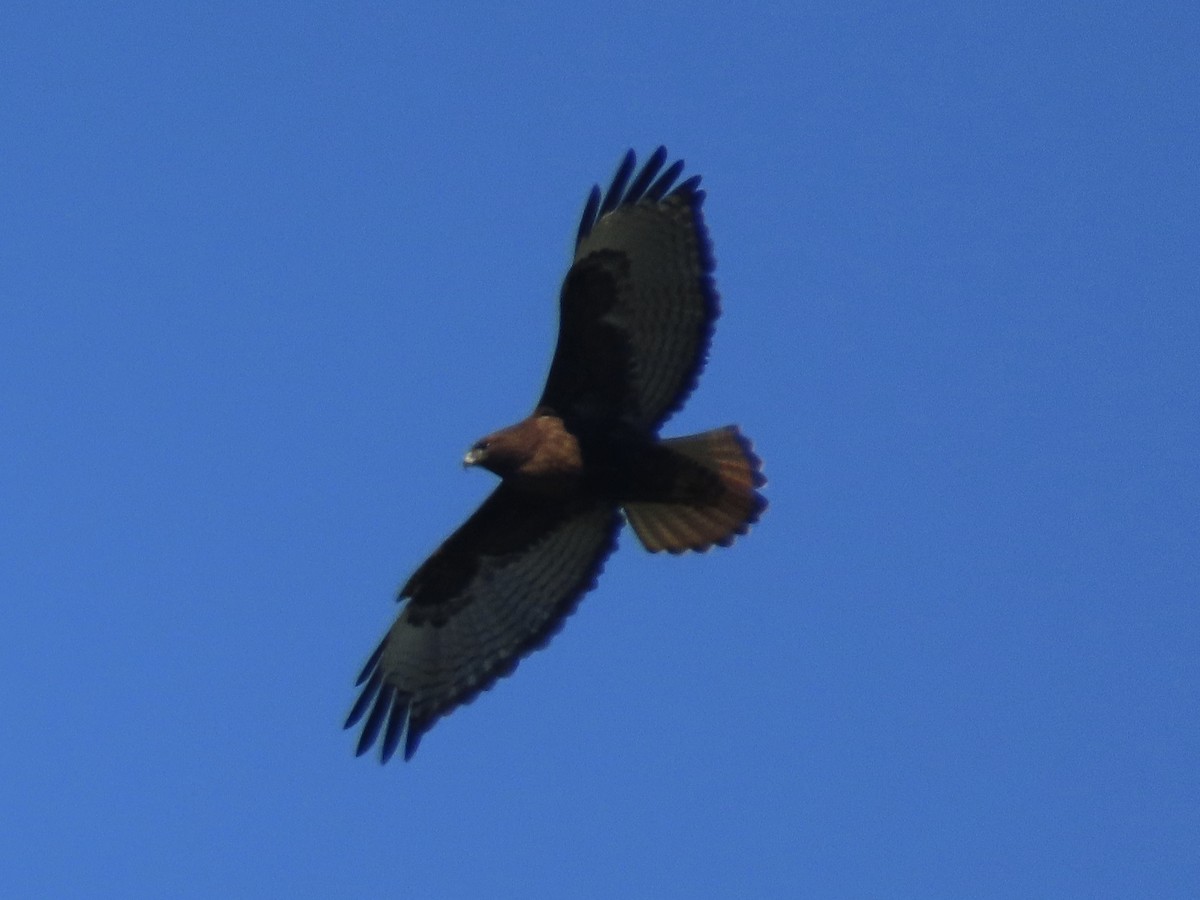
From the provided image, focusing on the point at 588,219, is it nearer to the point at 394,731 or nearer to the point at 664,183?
the point at 664,183

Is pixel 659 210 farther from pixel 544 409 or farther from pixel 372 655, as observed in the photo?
pixel 372 655

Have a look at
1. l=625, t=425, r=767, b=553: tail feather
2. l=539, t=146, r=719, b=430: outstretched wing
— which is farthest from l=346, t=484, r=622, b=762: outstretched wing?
l=539, t=146, r=719, b=430: outstretched wing

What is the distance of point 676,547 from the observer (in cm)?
1230

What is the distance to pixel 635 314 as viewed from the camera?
12.2 metres

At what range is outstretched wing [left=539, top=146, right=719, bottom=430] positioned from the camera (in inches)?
478

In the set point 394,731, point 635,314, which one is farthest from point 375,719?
point 635,314

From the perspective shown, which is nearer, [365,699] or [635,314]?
[635,314]

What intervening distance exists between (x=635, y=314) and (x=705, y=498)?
97 centimetres

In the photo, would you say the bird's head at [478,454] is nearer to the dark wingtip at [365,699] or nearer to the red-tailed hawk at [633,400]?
the red-tailed hawk at [633,400]

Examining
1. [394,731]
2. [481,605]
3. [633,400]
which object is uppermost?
[633,400]

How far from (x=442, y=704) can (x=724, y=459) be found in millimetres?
1997

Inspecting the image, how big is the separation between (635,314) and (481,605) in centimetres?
179

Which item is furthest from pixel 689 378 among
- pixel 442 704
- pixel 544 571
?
pixel 442 704

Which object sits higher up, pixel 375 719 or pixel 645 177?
pixel 645 177
